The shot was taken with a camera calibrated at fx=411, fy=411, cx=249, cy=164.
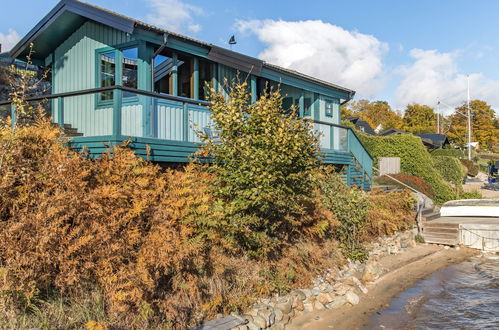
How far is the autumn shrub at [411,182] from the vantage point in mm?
21297

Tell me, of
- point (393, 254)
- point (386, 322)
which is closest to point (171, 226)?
point (386, 322)

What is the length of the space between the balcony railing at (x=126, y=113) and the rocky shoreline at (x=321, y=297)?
3809mm

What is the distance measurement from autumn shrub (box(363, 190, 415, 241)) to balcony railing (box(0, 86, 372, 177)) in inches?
220

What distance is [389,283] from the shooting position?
12023 millimetres

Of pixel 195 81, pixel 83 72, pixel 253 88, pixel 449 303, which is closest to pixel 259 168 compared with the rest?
pixel 195 81

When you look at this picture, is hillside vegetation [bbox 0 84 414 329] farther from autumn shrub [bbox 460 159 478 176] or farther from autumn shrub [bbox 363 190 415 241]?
autumn shrub [bbox 460 159 478 176]

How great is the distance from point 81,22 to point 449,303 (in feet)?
44.0

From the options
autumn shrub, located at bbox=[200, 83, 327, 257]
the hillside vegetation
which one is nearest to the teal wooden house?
the hillside vegetation

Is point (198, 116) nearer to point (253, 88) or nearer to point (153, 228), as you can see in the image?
point (253, 88)

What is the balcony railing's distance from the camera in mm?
8987

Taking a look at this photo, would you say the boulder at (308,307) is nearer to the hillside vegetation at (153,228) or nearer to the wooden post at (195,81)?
the hillside vegetation at (153,228)

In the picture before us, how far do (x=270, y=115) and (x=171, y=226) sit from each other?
3.40 meters

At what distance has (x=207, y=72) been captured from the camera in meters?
14.7

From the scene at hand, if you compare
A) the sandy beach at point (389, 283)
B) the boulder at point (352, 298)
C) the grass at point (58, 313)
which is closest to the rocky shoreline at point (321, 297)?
the boulder at point (352, 298)
